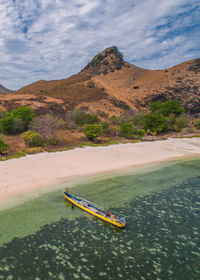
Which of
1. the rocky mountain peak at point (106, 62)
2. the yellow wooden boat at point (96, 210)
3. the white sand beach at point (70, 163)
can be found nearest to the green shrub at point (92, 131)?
the white sand beach at point (70, 163)

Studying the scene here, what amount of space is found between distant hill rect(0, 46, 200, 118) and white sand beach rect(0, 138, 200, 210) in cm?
3753

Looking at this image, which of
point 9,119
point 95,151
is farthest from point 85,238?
point 9,119

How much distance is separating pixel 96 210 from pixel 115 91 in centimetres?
8625

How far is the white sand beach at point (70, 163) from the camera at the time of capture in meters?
19.2

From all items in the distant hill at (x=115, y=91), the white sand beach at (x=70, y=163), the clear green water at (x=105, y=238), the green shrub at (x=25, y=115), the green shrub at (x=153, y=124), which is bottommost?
the clear green water at (x=105, y=238)

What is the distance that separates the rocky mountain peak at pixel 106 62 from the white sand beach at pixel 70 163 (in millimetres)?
97478

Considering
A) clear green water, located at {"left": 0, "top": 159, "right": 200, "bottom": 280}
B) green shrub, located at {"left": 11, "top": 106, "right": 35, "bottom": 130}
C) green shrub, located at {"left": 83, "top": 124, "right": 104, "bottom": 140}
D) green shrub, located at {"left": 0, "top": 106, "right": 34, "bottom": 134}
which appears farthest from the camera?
green shrub, located at {"left": 11, "top": 106, "right": 35, "bottom": 130}

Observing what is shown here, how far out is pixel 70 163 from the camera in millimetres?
25641

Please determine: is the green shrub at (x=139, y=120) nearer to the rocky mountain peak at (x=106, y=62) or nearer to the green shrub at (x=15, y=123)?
the green shrub at (x=15, y=123)

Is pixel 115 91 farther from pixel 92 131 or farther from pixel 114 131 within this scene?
pixel 92 131

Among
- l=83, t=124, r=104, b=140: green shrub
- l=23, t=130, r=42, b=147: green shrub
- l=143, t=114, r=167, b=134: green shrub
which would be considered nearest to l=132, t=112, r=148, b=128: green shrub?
l=143, t=114, r=167, b=134: green shrub

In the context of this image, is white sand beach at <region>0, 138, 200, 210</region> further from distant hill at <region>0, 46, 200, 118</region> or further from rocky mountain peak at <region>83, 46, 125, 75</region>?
rocky mountain peak at <region>83, 46, 125, 75</region>

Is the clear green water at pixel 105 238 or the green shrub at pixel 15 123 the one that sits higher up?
the green shrub at pixel 15 123

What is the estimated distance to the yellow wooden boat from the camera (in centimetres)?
1299
